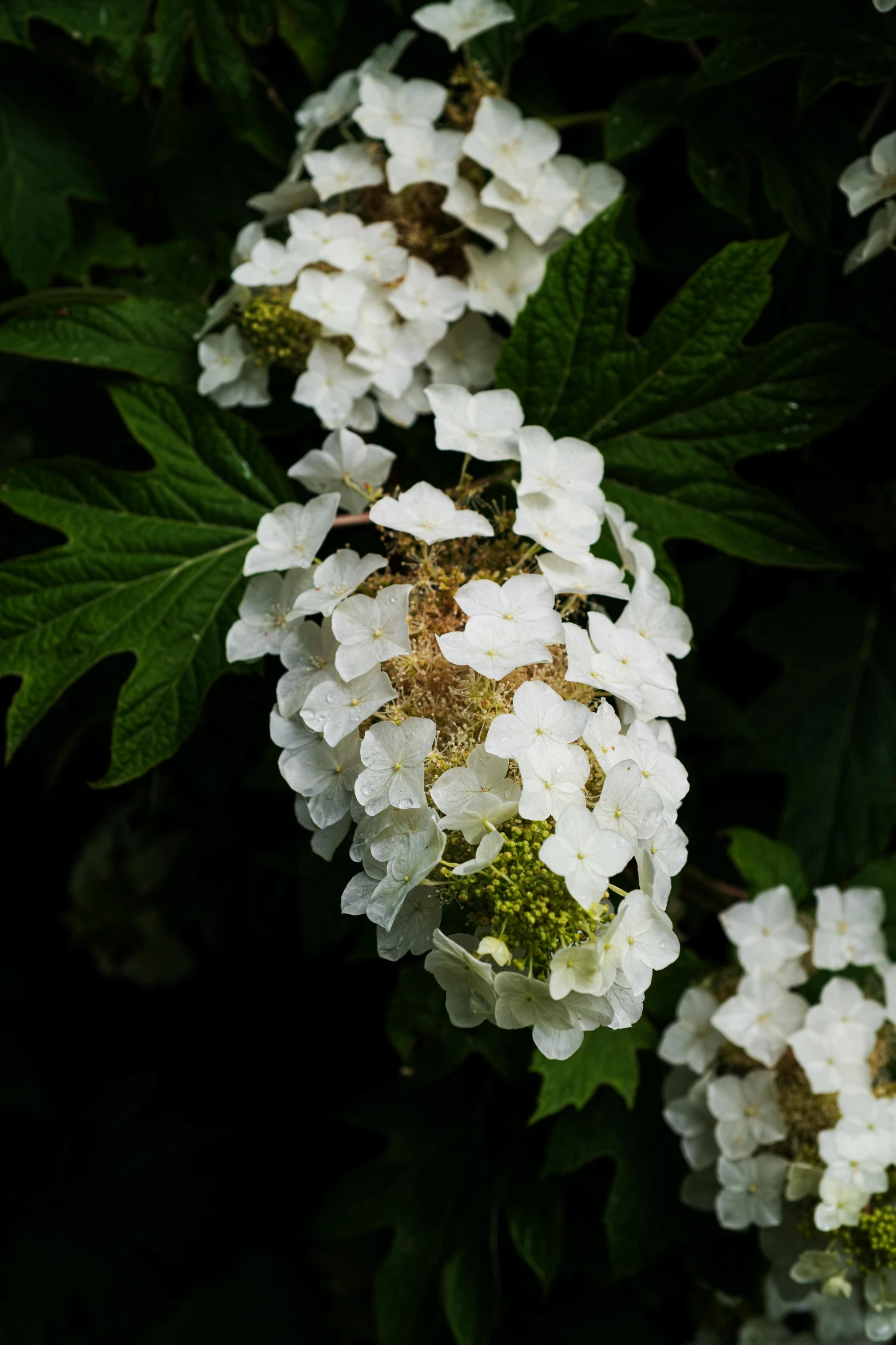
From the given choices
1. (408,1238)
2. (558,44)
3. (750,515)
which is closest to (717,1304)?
(408,1238)

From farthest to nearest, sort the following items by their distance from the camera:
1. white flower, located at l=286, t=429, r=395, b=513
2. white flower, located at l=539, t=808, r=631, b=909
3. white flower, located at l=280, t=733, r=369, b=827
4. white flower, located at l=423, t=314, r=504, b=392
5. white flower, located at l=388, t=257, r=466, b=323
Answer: white flower, located at l=423, t=314, r=504, b=392 → white flower, located at l=388, t=257, r=466, b=323 → white flower, located at l=286, t=429, r=395, b=513 → white flower, located at l=280, t=733, r=369, b=827 → white flower, located at l=539, t=808, r=631, b=909

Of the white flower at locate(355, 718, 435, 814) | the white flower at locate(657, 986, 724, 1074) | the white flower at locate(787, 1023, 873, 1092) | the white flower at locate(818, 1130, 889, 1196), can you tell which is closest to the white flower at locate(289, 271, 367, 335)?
the white flower at locate(355, 718, 435, 814)

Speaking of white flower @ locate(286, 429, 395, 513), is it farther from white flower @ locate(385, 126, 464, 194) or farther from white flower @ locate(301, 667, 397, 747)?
white flower @ locate(385, 126, 464, 194)

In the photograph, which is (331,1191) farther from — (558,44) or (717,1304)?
(558,44)

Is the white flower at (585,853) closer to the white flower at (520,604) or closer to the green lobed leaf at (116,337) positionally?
the white flower at (520,604)

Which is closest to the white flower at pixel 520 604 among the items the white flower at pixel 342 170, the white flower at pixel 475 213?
the white flower at pixel 475 213

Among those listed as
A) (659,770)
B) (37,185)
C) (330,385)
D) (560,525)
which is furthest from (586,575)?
(37,185)
